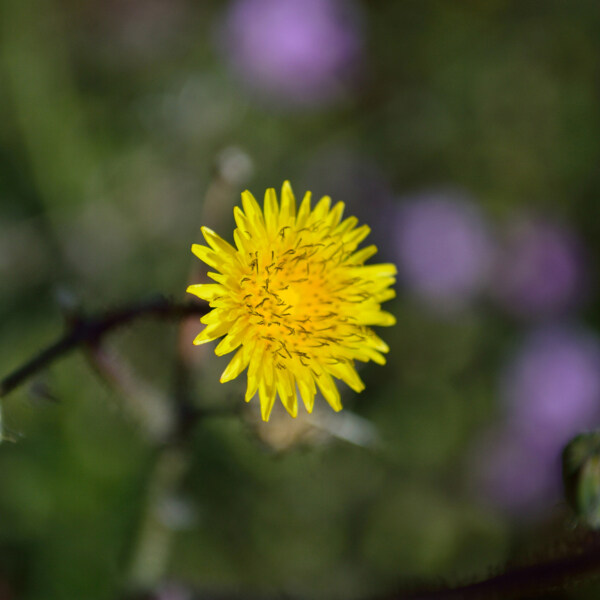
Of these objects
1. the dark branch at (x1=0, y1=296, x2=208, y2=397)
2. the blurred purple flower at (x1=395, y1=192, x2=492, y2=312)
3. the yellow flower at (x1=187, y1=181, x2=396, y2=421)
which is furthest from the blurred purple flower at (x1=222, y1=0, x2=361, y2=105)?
the dark branch at (x1=0, y1=296, x2=208, y2=397)

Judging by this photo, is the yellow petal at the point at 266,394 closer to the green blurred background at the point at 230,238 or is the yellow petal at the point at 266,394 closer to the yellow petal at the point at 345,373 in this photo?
the yellow petal at the point at 345,373

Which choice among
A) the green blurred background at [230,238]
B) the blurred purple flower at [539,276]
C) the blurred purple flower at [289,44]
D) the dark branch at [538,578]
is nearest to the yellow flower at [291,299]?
the dark branch at [538,578]

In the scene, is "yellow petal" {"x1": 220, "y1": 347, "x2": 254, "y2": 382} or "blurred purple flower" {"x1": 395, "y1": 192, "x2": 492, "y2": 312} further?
"blurred purple flower" {"x1": 395, "y1": 192, "x2": 492, "y2": 312}

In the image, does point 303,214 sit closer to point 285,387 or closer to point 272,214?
point 272,214

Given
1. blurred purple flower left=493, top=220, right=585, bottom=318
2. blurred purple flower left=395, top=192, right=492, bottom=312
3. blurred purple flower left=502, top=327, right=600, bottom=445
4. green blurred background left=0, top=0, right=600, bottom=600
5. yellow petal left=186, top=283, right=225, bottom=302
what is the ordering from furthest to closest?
1. blurred purple flower left=493, top=220, right=585, bottom=318
2. blurred purple flower left=395, top=192, right=492, bottom=312
3. blurred purple flower left=502, top=327, right=600, bottom=445
4. green blurred background left=0, top=0, right=600, bottom=600
5. yellow petal left=186, top=283, right=225, bottom=302

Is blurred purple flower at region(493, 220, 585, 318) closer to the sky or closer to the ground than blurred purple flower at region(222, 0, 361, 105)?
closer to the ground

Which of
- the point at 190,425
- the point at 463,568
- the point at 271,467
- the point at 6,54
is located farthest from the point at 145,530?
the point at 6,54

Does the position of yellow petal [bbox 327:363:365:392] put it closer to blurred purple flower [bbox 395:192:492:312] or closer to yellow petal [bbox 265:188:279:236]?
yellow petal [bbox 265:188:279:236]
